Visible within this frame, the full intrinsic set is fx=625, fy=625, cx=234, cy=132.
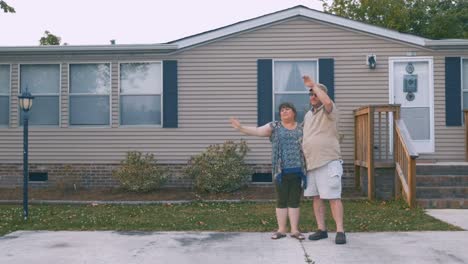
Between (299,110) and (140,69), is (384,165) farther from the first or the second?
(140,69)

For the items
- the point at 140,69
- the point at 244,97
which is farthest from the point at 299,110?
the point at 140,69

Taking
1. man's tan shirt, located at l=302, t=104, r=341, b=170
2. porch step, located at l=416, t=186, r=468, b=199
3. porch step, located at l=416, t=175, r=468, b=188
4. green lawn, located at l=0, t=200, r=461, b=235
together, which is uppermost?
man's tan shirt, located at l=302, t=104, r=341, b=170

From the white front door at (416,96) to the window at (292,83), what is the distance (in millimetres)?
1625

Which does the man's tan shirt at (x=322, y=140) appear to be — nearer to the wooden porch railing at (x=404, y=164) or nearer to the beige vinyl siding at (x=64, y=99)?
the wooden porch railing at (x=404, y=164)

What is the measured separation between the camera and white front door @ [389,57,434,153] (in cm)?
1216

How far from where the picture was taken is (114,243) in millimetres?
6641

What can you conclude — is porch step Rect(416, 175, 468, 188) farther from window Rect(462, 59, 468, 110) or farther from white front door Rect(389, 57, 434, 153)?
window Rect(462, 59, 468, 110)

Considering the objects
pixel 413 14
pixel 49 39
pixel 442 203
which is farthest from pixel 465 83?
pixel 49 39

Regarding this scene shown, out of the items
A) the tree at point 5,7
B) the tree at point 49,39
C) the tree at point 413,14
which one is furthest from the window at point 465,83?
the tree at point 49,39

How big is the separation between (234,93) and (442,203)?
4.64 m

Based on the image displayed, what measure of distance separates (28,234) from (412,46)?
818cm

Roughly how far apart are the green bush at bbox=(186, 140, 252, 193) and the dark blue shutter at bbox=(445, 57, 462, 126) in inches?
159

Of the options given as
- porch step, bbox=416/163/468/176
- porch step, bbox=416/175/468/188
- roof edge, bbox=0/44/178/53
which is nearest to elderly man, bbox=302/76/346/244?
porch step, bbox=416/175/468/188

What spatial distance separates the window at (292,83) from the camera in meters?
12.3
